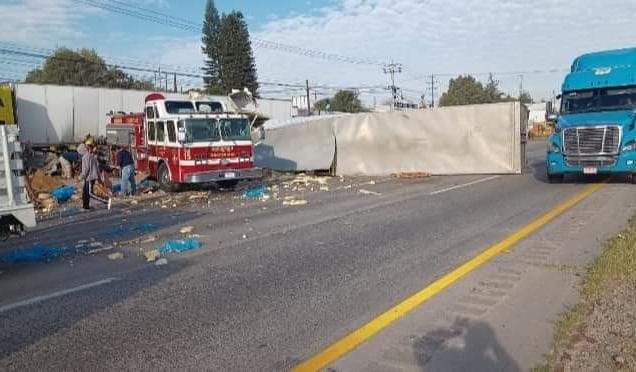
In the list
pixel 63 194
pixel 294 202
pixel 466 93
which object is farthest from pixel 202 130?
pixel 466 93

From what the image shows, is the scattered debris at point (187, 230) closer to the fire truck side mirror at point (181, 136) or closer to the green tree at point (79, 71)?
the fire truck side mirror at point (181, 136)

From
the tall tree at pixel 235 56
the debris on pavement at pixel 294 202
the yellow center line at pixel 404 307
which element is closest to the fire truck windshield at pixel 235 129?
the debris on pavement at pixel 294 202

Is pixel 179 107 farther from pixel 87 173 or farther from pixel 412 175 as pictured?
pixel 412 175

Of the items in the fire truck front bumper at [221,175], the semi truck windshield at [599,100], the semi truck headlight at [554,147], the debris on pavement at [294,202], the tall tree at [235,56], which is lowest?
the debris on pavement at [294,202]

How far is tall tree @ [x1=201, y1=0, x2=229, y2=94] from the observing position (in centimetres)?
7544

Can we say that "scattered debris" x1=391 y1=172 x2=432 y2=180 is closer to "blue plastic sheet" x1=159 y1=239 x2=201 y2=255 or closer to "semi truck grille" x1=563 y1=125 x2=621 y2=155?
"semi truck grille" x1=563 y1=125 x2=621 y2=155

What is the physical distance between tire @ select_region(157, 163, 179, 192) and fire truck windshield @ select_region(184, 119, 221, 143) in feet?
4.89

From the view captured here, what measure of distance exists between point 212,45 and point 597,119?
67.2 meters

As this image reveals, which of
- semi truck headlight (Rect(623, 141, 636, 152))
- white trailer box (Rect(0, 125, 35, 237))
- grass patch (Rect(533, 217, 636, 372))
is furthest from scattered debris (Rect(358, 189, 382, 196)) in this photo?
white trailer box (Rect(0, 125, 35, 237))

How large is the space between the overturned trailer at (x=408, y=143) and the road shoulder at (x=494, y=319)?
1221cm

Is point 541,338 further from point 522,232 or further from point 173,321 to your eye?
point 522,232

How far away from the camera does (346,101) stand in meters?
95.2

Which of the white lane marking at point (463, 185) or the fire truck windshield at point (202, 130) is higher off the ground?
the fire truck windshield at point (202, 130)

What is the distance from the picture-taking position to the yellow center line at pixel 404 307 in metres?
4.41
